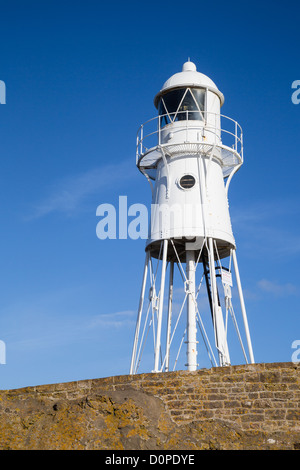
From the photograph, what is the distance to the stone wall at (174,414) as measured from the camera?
11.8 metres

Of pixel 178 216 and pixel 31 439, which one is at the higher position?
pixel 178 216

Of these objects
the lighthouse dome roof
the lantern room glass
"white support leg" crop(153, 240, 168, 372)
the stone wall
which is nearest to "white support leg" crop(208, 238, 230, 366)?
"white support leg" crop(153, 240, 168, 372)

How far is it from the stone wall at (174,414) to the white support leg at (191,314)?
233 inches

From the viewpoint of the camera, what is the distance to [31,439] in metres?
11.9

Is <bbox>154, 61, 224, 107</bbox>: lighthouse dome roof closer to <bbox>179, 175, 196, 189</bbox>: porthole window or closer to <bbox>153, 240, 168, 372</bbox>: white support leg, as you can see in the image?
<bbox>179, 175, 196, 189</bbox>: porthole window

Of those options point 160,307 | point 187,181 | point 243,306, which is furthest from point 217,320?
point 187,181

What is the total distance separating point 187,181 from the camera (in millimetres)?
20953

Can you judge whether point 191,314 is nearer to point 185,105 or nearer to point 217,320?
point 217,320

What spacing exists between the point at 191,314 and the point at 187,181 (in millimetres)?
4464
